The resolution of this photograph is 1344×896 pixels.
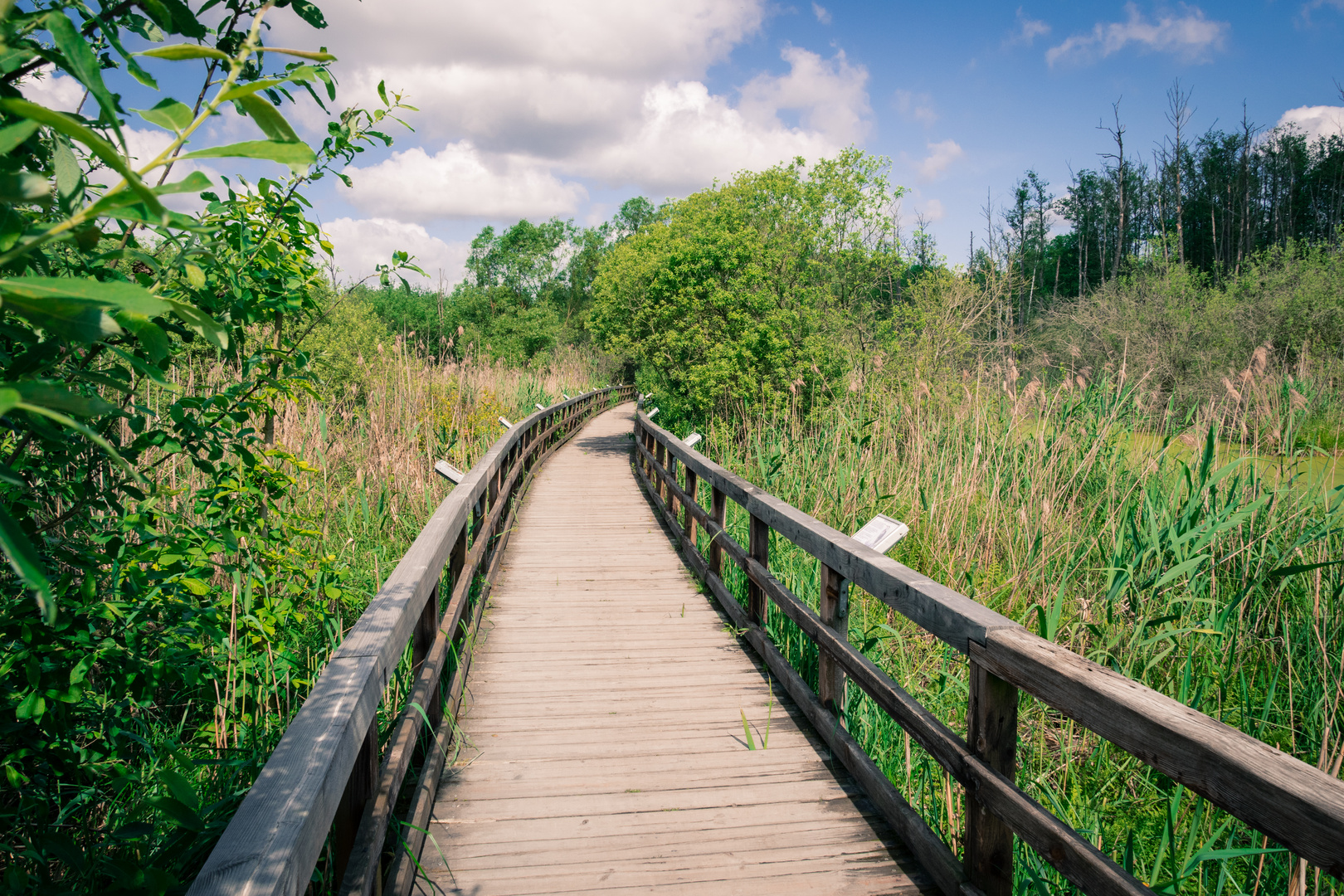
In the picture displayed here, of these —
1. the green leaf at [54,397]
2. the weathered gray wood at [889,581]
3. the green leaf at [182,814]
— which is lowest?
the weathered gray wood at [889,581]

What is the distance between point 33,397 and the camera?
1.59ft

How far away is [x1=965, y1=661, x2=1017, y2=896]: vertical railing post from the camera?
1986 millimetres

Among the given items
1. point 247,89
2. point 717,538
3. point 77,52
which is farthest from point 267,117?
point 717,538

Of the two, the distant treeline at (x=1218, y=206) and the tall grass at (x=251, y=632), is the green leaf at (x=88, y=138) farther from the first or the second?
the distant treeline at (x=1218, y=206)

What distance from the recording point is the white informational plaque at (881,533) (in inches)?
113

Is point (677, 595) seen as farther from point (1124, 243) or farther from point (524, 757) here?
point (1124, 243)

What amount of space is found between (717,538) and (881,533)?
77.7 inches

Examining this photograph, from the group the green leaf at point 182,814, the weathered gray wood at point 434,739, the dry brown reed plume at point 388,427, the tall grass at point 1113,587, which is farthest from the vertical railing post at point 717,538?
the green leaf at point 182,814

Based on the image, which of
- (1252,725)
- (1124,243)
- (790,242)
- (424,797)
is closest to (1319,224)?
(1124,243)

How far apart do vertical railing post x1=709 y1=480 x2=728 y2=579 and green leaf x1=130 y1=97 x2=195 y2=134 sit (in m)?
4.25

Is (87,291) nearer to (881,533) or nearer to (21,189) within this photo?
(21,189)

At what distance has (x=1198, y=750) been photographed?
1.40 metres

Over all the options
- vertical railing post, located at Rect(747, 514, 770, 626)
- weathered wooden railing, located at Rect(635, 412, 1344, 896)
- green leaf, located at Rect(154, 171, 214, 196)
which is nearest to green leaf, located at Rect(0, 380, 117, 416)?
green leaf, located at Rect(154, 171, 214, 196)

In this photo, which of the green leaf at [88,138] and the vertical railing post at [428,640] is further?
the vertical railing post at [428,640]
